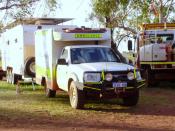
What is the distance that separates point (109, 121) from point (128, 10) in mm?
21670

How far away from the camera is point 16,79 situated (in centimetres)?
2358

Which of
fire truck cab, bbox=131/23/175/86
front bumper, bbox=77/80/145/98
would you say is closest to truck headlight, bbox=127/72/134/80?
front bumper, bbox=77/80/145/98

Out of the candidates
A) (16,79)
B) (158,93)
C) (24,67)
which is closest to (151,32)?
(158,93)

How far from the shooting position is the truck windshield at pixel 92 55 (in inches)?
572

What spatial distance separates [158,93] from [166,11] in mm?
15802

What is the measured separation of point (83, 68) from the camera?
529 inches

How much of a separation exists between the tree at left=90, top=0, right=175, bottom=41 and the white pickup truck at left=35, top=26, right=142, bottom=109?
1256 centimetres

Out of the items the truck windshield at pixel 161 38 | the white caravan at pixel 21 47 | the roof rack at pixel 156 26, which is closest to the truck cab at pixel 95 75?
the white caravan at pixel 21 47

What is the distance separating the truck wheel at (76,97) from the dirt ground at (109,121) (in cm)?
49

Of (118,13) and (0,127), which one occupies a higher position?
(118,13)

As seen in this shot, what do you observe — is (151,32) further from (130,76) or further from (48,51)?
(130,76)

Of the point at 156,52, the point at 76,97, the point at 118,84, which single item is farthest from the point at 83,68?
the point at 156,52

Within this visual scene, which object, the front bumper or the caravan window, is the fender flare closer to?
the front bumper

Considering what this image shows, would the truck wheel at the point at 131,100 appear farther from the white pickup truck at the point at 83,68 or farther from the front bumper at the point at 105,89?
the front bumper at the point at 105,89
